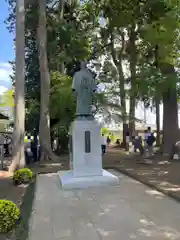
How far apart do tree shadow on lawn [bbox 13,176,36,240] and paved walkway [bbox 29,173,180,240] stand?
0.11 m

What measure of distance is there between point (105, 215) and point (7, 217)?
1849 mm

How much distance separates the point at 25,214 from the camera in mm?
6969

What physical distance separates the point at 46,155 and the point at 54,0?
11688 mm

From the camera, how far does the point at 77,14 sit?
2622cm

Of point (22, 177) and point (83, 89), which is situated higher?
point (83, 89)

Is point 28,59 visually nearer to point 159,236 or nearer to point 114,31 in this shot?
point 114,31

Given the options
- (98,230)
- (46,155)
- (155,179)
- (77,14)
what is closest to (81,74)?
(155,179)

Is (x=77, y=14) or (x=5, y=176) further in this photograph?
(x=77, y=14)

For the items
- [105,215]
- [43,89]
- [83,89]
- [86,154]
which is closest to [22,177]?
[86,154]

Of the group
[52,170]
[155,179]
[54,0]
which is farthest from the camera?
[54,0]

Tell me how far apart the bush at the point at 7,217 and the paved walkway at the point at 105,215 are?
348 millimetres

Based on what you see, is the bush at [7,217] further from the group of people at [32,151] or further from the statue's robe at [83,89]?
the group of people at [32,151]

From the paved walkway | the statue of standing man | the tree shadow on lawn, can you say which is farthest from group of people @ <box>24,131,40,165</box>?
the paved walkway

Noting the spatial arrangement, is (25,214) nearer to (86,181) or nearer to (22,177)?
(86,181)
